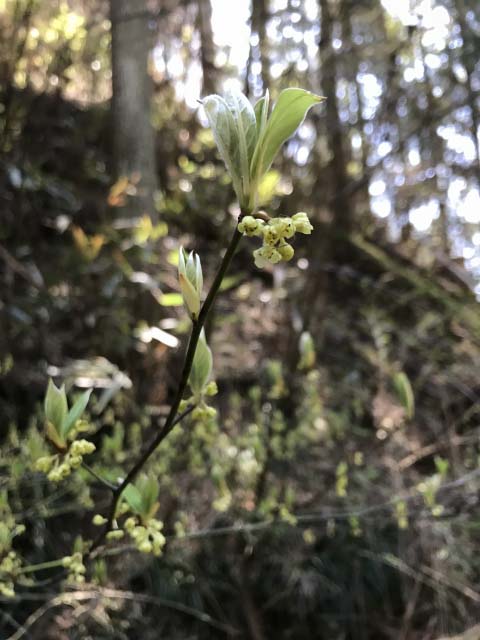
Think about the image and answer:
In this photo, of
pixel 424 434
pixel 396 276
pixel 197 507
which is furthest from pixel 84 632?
pixel 396 276

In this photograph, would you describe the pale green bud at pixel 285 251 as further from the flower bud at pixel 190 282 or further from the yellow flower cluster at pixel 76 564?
the yellow flower cluster at pixel 76 564

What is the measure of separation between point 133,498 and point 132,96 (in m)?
2.38

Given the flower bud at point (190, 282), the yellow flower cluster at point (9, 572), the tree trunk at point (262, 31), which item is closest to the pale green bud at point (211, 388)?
the flower bud at point (190, 282)

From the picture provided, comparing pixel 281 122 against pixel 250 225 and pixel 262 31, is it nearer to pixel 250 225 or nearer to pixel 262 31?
pixel 250 225

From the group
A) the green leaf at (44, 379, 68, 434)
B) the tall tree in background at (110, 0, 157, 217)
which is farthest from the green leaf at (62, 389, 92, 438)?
the tall tree in background at (110, 0, 157, 217)

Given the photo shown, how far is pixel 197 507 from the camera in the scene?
1639 mm

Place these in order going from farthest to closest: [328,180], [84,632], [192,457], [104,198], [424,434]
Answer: [104,198] < [328,180] < [424,434] < [192,457] < [84,632]

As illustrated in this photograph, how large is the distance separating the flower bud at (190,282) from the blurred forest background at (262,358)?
51 cm

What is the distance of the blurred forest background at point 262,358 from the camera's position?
148cm

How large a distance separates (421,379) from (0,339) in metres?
1.49

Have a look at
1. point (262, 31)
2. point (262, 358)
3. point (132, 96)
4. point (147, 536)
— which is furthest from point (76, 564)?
point (132, 96)

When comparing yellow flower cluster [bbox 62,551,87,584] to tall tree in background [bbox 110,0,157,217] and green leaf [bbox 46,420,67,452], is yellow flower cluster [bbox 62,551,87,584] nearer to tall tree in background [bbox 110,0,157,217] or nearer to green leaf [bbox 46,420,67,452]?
green leaf [bbox 46,420,67,452]

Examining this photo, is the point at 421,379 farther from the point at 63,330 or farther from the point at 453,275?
the point at 63,330

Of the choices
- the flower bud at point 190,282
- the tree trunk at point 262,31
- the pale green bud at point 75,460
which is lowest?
the pale green bud at point 75,460
